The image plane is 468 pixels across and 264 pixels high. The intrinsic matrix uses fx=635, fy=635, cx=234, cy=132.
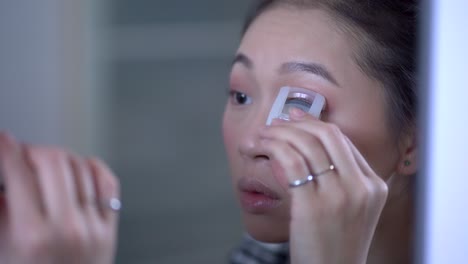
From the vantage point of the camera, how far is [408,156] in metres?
0.92

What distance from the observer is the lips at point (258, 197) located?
90 centimetres

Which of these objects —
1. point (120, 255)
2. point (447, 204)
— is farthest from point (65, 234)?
point (120, 255)

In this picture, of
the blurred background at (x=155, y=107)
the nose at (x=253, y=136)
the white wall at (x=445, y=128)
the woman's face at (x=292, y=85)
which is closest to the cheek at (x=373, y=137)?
the woman's face at (x=292, y=85)

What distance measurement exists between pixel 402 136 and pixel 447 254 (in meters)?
0.45

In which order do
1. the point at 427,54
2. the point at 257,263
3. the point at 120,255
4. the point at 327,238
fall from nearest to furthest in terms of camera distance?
the point at 427,54, the point at 327,238, the point at 257,263, the point at 120,255

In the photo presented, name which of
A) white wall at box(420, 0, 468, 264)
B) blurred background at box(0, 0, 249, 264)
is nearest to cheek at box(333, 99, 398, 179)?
white wall at box(420, 0, 468, 264)

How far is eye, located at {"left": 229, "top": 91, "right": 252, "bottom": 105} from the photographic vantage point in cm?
94

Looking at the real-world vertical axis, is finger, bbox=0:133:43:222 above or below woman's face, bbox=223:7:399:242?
above

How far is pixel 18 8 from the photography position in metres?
2.47

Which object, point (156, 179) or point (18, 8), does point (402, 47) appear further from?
point (156, 179)

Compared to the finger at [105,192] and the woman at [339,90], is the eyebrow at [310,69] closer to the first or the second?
the woman at [339,90]

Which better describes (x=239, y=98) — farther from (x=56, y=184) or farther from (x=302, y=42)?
(x=56, y=184)

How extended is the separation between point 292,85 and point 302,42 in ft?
Answer: 0.22

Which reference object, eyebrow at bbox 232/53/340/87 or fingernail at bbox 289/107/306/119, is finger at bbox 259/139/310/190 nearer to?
fingernail at bbox 289/107/306/119
